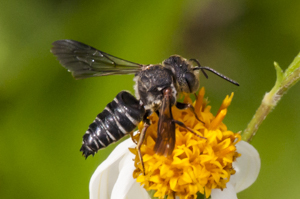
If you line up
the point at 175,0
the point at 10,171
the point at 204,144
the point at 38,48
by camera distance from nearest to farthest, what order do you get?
the point at 204,144 → the point at 10,171 → the point at 38,48 → the point at 175,0

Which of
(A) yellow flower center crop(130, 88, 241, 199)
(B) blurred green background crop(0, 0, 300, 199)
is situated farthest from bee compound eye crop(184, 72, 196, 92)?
(B) blurred green background crop(0, 0, 300, 199)

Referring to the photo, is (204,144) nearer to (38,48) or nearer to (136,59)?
(136,59)

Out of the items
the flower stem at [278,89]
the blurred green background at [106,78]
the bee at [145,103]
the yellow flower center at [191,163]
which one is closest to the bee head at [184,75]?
the bee at [145,103]

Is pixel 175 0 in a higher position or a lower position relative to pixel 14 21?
lower

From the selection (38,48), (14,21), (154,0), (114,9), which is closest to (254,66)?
(154,0)

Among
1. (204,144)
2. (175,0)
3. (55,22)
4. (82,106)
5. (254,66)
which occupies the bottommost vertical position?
(204,144)

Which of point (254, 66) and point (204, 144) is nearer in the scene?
point (204, 144)
